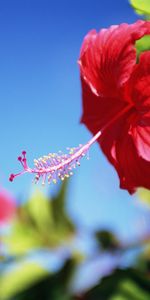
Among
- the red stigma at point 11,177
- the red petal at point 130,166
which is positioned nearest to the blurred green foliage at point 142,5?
the red petal at point 130,166

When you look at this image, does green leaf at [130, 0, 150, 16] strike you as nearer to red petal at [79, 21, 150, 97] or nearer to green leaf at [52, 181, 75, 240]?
red petal at [79, 21, 150, 97]

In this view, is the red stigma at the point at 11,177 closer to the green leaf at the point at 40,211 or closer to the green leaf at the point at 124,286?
the green leaf at the point at 124,286

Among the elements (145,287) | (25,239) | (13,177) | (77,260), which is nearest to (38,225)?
(25,239)

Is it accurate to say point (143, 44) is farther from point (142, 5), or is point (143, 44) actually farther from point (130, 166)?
point (130, 166)

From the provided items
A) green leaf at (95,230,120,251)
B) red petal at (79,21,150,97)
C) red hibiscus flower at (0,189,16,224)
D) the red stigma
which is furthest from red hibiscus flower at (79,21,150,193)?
red hibiscus flower at (0,189,16,224)

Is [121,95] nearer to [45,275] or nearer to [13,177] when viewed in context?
[13,177]

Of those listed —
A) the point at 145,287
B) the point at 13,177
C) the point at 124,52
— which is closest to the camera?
the point at 124,52
